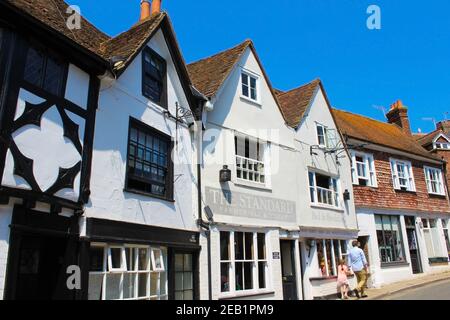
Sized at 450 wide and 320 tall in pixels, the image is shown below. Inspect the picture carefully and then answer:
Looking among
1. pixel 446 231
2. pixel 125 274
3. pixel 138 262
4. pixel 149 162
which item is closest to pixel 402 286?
pixel 446 231

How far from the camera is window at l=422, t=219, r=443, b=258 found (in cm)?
2177

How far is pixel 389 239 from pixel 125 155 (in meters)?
15.2

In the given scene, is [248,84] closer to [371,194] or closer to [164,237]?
[164,237]

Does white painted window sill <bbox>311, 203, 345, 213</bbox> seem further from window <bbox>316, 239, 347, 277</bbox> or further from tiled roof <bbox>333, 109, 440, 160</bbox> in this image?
tiled roof <bbox>333, 109, 440, 160</bbox>

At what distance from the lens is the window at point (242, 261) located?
11.4 meters

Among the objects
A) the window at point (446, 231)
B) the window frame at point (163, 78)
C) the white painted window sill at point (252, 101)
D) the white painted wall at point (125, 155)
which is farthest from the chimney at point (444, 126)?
the window frame at point (163, 78)

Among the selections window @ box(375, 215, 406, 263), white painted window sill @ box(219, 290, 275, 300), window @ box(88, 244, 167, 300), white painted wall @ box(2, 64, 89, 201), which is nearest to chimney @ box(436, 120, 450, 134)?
window @ box(375, 215, 406, 263)

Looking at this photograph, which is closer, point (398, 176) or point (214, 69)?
point (214, 69)

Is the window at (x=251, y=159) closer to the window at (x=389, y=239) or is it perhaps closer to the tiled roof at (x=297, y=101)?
the tiled roof at (x=297, y=101)

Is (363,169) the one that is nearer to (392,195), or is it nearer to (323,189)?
(392,195)

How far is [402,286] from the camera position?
648 inches

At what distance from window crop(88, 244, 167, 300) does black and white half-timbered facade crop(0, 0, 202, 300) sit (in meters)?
0.02

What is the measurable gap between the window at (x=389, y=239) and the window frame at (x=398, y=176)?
6.07 feet
